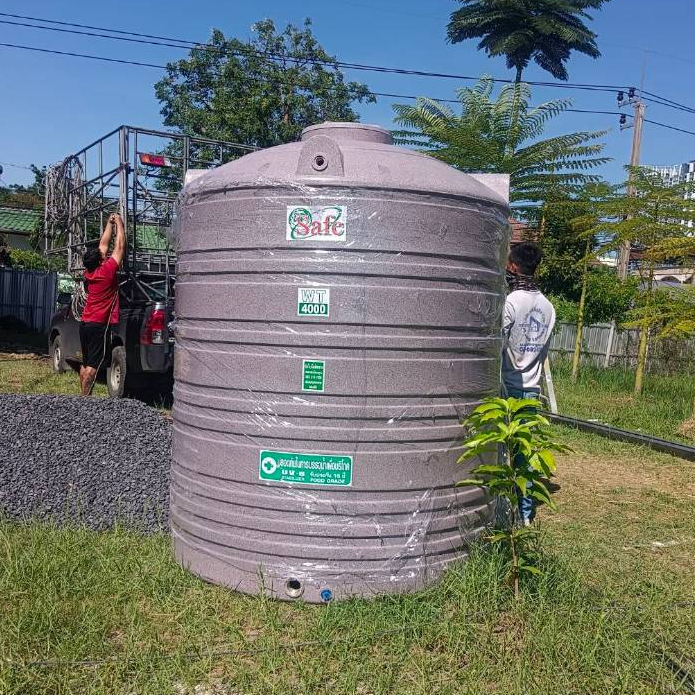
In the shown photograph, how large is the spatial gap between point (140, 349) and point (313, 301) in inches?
240

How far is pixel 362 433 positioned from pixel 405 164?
4.52 ft

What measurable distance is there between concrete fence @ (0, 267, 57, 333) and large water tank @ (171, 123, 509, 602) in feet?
71.6

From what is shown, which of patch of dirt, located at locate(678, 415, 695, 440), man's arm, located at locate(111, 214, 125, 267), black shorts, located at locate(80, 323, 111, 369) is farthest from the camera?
patch of dirt, located at locate(678, 415, 695, 440)

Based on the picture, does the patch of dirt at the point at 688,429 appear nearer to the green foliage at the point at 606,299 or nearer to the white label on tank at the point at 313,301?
the green foliage at the point at 606,299

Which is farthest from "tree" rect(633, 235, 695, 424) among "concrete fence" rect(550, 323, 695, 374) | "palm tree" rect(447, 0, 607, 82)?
"palm tree" rect(447, 0, 607, 82)

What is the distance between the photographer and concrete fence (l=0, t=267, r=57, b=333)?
23672mm

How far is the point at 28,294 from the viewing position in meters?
23.9

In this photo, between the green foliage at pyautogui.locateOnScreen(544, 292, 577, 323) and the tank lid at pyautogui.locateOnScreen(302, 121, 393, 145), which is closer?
the tank lid at pyautogui.locateOnScreen(302, 121, 393, 145)

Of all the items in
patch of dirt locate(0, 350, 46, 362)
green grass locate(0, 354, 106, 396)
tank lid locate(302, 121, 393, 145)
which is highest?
tank lid locate(302, 121, 393, 145)

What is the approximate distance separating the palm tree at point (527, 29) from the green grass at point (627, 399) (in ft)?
50.0

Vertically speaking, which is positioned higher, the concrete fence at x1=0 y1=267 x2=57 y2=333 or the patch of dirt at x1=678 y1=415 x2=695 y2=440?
the concrete fence at x1=0 y1=267 x2=57 y2=333

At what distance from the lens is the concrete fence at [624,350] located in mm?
16547

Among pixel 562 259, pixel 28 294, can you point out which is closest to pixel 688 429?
pixel 562 259

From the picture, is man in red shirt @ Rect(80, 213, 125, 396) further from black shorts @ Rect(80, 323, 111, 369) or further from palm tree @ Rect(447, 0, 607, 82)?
palm tree @ Rect(447, 0, 607, 82)
